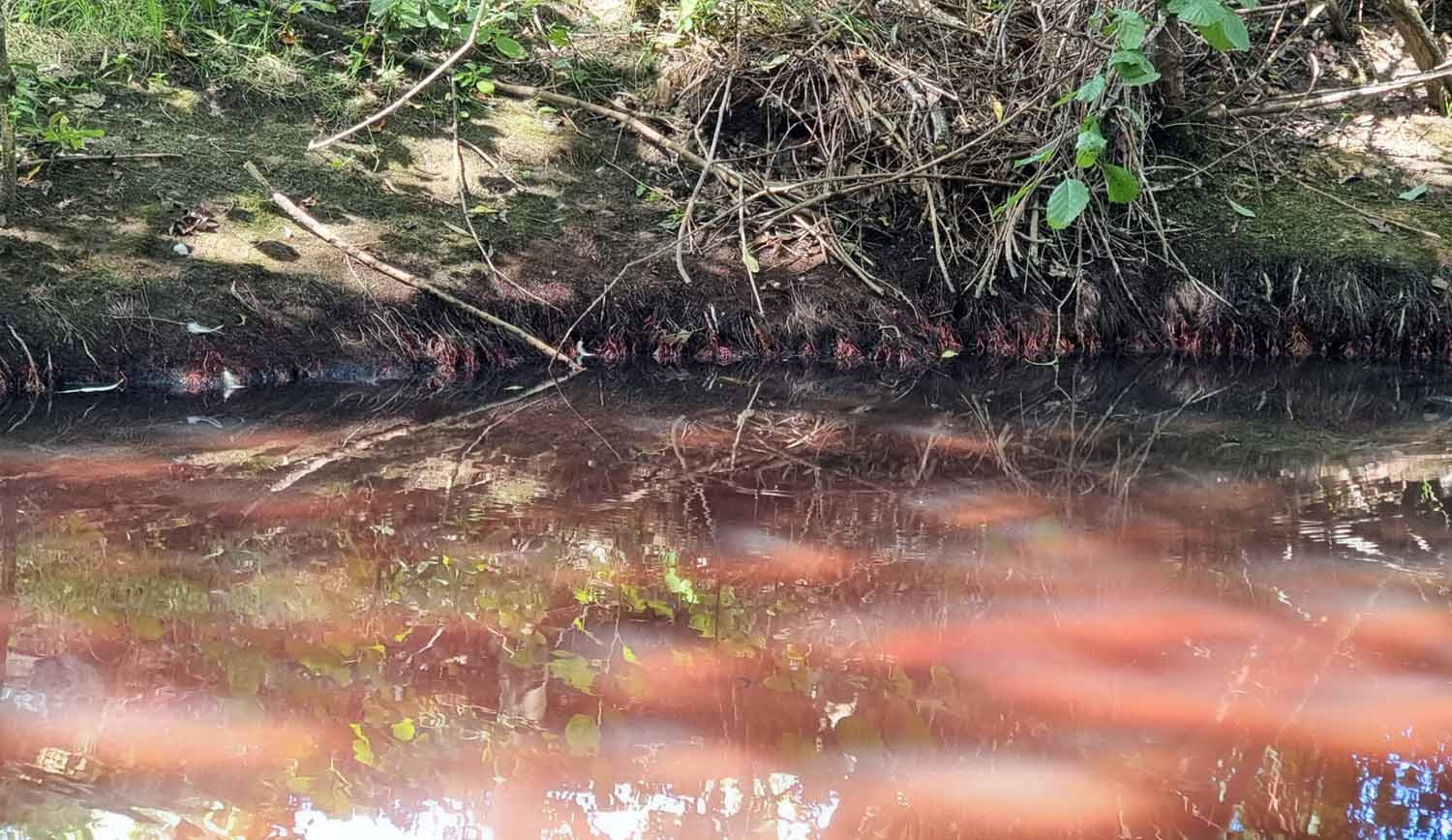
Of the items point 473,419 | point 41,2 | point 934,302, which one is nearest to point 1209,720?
point 473,419

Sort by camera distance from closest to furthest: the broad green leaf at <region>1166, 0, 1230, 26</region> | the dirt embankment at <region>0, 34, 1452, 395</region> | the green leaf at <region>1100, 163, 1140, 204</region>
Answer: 1. the broad green leaf at <region>1166, 0, 1230, 26</region>
2. the green leaf at <region>1100, 163, 1140, 204</region>
3. the dirt embankment at <region>0, 34, 1452, 395</region>

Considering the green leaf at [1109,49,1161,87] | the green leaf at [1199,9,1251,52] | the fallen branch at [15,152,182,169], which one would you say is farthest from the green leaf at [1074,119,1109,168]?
the fallen branch at [15,152,182,169]

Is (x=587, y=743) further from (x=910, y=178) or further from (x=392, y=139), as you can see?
(x=392, y=139)

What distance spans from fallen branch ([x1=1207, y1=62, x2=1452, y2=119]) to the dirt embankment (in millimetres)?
211

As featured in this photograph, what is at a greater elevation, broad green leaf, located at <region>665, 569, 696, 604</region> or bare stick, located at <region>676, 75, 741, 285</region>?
bare stick, located at <region>676, 75, 741, 285</region>

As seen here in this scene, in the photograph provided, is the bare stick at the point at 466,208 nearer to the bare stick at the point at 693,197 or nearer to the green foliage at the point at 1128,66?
the bare stick at the point at 693,197

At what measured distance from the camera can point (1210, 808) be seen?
1.89 metres

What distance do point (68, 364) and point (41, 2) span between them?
2.56 metres

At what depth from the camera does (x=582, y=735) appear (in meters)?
2.10

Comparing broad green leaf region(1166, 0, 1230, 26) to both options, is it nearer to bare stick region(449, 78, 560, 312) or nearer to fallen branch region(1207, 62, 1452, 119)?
bare stick region(449, 78, 560, 312)

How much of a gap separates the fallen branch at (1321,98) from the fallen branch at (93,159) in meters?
5.07

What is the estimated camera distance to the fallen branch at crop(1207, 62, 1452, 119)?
18.7 feet

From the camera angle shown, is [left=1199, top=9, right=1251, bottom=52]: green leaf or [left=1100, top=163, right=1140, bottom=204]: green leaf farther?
[left=1100, top=163, right=1140, bottom=204]: green leaf

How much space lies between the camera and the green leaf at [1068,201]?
253 centimetres
